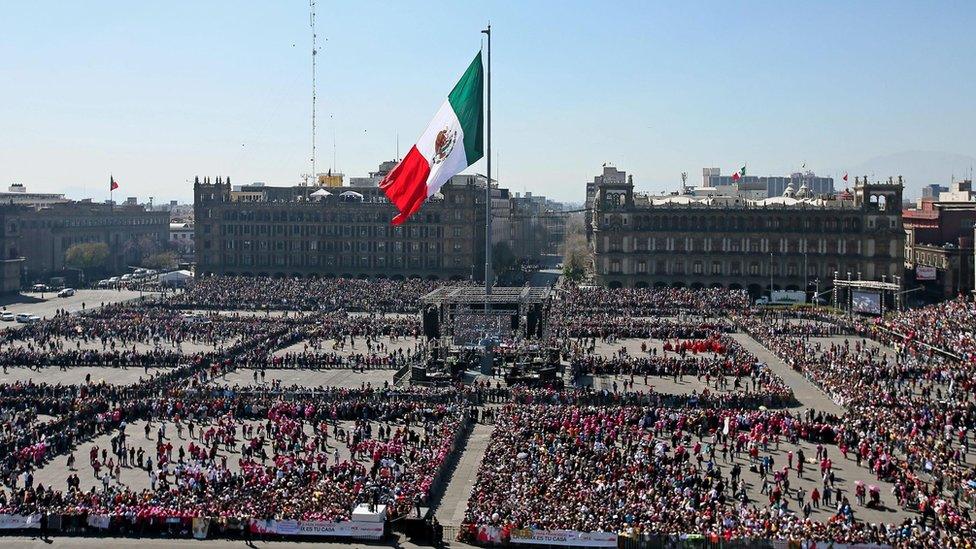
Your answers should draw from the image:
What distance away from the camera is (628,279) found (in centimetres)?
12288

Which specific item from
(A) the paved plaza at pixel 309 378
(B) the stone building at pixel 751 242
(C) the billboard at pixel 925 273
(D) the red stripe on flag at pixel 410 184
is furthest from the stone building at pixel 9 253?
(C) the billboard at pixel 925 273

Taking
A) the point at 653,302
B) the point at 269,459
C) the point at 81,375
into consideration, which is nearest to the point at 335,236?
the point at 653,302

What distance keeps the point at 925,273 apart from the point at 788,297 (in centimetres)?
1412

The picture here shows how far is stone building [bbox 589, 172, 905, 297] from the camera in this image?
4690 inches

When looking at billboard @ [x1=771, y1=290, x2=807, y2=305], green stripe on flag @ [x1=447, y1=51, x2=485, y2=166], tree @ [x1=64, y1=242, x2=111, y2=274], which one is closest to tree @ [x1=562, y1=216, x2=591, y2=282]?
billboard @ [x1=771, y1=290, x2=807, y2=305]

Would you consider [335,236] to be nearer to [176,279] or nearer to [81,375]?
→ [176,279]

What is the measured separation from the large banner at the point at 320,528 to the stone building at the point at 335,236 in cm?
9755

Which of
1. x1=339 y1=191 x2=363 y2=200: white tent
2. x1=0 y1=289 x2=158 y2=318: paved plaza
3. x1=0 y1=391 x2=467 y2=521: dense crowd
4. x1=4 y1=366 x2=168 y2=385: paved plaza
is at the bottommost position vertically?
x1=0 y1=391 x2=467 y2=521: dense crowd

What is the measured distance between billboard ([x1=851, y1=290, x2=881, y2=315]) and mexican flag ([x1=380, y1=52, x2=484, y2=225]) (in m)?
46.3

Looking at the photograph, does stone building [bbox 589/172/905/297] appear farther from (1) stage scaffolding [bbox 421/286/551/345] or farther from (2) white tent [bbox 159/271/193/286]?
(1) stage scaffolding [bbox 421/286/551/345]

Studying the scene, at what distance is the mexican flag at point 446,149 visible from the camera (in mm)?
58344

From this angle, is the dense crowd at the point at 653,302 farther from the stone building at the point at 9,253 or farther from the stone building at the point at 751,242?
the stone building at the point at 9,253

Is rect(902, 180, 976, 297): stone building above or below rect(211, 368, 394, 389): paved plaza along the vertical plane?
above

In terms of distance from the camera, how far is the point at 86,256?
14662 centimetres
